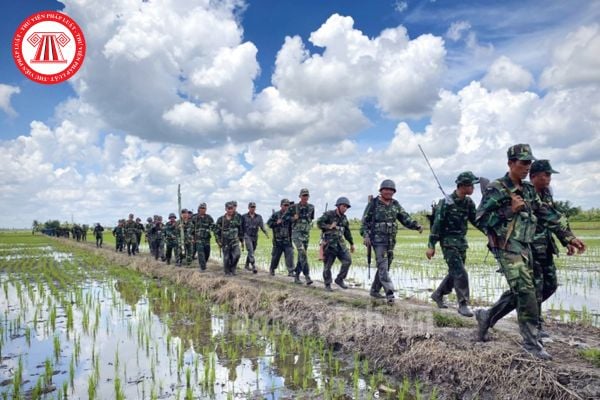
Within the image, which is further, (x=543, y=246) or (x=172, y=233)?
(x=172, y=233)

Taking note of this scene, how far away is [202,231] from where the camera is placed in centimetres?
1447

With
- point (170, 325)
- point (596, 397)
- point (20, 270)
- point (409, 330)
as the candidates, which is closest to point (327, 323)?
point (409, 330)

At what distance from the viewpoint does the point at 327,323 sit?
702 cm

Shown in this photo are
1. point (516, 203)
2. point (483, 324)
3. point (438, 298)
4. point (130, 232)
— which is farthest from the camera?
point (130, 232)

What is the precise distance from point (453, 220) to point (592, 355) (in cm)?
267

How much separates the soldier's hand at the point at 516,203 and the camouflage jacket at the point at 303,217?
21.4 feet

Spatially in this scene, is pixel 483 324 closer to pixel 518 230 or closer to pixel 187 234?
pixel 518 230

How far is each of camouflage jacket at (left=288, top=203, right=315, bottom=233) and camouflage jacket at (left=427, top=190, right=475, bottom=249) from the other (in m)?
4.49

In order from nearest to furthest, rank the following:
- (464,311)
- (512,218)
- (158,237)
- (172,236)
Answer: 1. (512,218)
2. (464,311)
3. (172,236)
4. (158,237)

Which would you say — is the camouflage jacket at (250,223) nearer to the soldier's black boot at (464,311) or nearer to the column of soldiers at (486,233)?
the column of soldiers at (486,233)

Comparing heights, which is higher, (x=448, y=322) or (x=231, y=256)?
(x=231, y=256)

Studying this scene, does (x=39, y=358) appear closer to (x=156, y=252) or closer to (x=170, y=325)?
(x=170, y=325)

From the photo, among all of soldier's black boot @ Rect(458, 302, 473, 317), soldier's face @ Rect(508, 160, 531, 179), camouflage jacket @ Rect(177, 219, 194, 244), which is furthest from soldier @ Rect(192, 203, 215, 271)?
soldier's face @ Rect(508, 160, 531, 179)

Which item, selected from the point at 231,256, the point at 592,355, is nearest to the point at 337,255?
the point at 231,256
